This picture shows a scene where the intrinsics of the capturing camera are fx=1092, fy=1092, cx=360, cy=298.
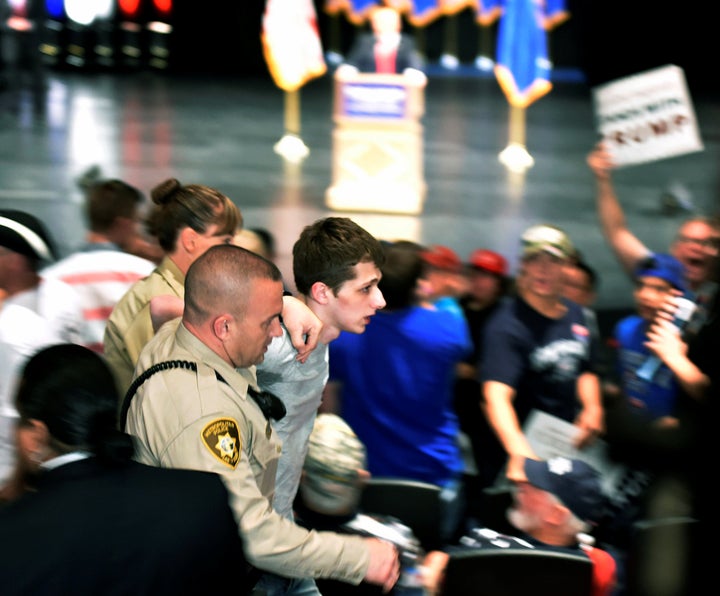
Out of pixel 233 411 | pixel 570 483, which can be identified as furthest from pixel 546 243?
pixel 233 411

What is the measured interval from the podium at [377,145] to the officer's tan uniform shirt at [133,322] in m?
7.03

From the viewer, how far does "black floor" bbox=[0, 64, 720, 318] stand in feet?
33.4

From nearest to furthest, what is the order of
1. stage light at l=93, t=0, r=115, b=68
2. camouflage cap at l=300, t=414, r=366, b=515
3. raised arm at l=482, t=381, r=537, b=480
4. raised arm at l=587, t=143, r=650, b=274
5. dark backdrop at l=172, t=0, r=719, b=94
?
camouflage cap at l=300, t=414, r=366, b=515 → raised arm at l=482, t=381, r=537, b=480 → raised arm at l=587, t=143, r=650, b=274 → dark backdrop at l=172, t=0, r=719, b=94 → stage light at l=93, t=0, r=115, b=68

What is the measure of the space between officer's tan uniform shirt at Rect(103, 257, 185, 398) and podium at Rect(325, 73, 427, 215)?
7.03m

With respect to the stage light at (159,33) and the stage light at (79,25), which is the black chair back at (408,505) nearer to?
the stage light at (79,25)

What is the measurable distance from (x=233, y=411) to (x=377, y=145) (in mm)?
8281

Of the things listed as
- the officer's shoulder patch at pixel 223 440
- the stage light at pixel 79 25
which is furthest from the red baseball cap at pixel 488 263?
the stage light at pixel 79 25

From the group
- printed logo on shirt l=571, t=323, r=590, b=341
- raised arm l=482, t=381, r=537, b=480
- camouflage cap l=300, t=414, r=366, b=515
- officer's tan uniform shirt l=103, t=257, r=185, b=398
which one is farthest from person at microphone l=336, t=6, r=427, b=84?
camouflage cap l=300, t=414, r=366, b=515

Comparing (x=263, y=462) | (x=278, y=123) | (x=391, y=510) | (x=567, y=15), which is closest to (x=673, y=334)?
(x=391, y=510)

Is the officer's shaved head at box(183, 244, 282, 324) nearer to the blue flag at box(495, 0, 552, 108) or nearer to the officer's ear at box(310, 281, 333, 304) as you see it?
the officer's ear at box(310, 281, 333, 304)

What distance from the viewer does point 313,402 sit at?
124 inches

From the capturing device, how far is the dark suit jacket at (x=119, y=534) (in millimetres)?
2041

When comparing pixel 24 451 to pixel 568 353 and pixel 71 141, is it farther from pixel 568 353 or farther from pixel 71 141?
pixel 71 141

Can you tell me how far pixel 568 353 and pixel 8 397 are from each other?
209cm
